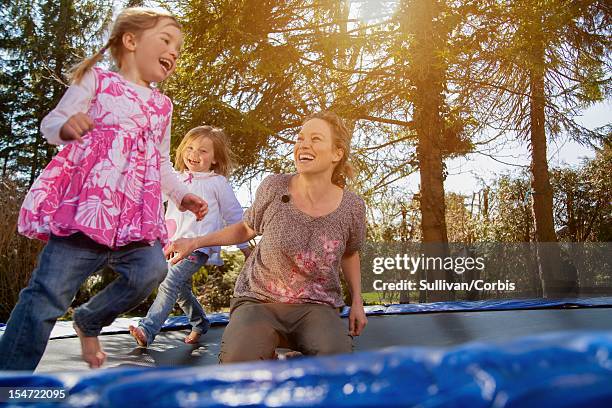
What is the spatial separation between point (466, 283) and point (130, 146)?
16.5ft

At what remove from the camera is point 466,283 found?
6.05 m

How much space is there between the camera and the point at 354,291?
172 centimetres

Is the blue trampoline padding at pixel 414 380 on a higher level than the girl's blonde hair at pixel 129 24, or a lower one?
lower

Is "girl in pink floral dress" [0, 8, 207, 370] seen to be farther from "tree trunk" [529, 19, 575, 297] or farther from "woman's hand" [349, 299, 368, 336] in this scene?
"tree trunk" [529, 19, 575, 297]

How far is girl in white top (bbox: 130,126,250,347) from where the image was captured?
247 cm

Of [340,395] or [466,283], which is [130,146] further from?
[466,283]

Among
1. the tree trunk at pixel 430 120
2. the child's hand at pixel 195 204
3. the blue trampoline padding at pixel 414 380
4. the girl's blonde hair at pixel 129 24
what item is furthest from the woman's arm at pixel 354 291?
the tree trunk at pixel 430 120

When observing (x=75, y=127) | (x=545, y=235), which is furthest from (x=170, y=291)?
(x=545, y=235)

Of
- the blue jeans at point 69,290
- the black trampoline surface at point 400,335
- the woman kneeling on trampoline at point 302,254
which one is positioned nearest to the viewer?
→ the blue jeans at point 69,290

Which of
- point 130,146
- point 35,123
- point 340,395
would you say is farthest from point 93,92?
point 35,123

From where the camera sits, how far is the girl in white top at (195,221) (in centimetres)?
247

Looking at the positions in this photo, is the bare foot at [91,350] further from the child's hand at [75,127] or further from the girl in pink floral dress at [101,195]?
the child's hand at [75,127]

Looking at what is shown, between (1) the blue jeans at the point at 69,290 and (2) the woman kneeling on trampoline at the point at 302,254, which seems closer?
(1) the blue jeans at the point at 69,290

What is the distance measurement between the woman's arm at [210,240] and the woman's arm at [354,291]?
0.28 metres
